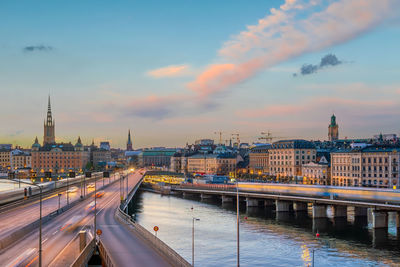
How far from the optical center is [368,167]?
504 ft

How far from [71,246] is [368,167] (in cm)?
12398

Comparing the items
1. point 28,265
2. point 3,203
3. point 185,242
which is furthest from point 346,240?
point 3,203

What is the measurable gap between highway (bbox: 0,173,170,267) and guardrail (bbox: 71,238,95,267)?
116cm

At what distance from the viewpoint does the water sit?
201 ft

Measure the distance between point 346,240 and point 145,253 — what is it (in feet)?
132

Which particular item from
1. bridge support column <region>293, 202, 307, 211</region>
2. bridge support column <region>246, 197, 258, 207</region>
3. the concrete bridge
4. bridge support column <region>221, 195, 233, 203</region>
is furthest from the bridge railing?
bridge support column <region>221, 195, 233, 203</region>

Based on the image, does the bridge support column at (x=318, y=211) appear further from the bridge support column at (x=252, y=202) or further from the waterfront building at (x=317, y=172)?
the waterfront building at (x=317, y=172)

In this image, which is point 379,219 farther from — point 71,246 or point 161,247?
point 71,246

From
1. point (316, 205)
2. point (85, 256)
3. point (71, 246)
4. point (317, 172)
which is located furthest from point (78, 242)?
point (317, 172)

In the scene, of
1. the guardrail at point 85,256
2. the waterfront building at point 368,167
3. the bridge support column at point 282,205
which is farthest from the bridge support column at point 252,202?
the guardrail at point 85,256

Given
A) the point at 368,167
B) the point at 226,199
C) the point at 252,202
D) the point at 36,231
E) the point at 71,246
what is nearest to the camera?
the point at 71,246

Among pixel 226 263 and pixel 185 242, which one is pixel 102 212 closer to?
pixel 185 242

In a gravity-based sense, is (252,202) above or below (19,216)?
below

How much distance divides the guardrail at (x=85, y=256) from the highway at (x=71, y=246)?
3.79 ft
